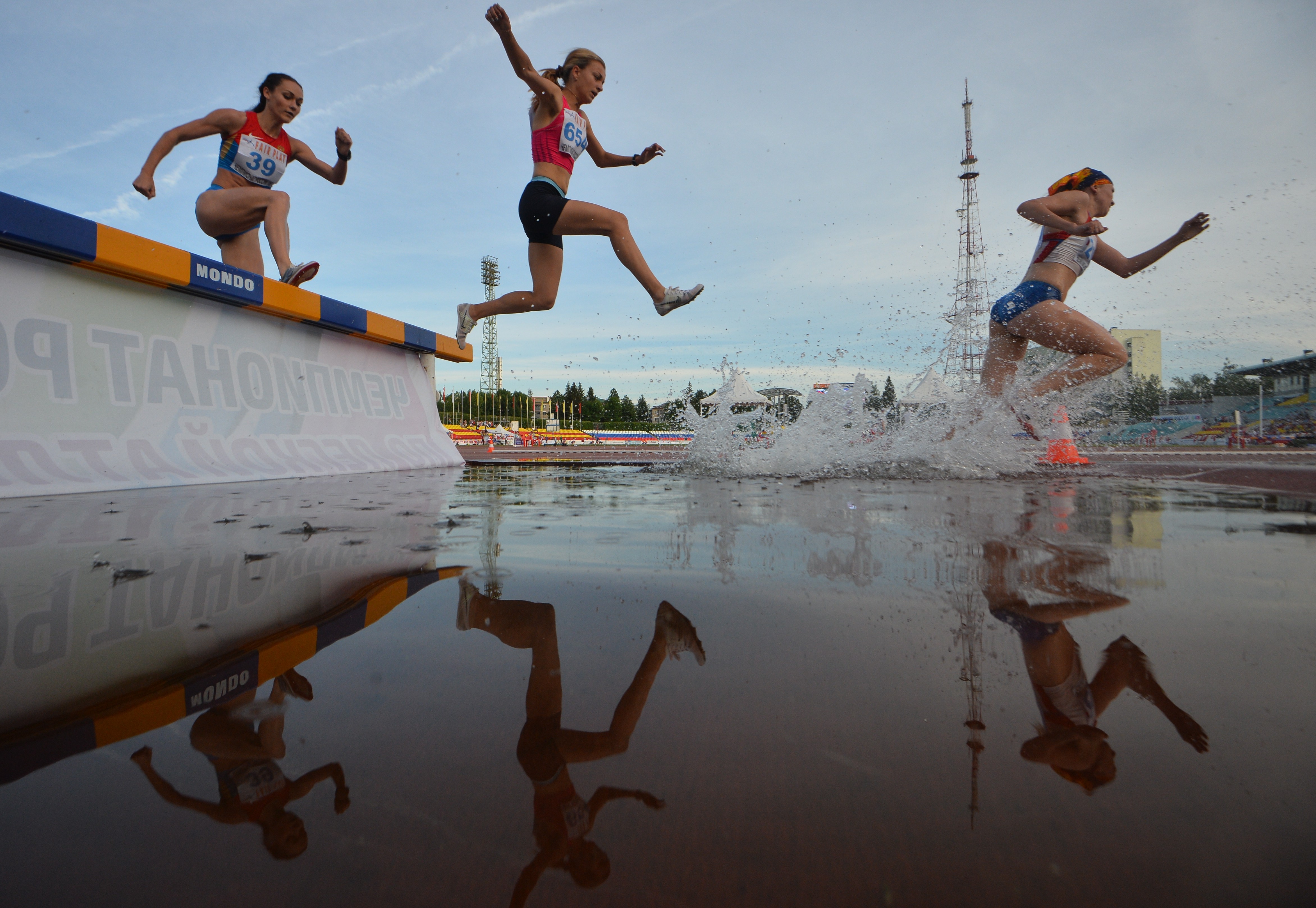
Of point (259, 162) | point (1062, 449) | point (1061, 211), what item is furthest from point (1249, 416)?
point (259, 162)

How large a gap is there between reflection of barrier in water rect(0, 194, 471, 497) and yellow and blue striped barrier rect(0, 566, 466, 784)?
130 inches

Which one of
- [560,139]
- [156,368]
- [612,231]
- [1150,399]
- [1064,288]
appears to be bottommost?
[156,368]

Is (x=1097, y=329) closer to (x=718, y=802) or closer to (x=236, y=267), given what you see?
(x=718, y=802)

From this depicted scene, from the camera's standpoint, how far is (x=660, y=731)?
2.34 feet

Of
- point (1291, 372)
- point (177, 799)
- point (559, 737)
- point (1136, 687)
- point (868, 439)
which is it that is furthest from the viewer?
point (1291, 372)

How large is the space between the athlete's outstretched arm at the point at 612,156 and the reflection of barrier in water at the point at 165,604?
2974 millimetres

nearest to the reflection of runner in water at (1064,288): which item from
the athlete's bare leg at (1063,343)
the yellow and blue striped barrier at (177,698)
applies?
the athlete's bare leg at (1063,343)

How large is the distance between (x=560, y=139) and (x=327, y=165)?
6.67ft

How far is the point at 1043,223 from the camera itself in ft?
14.1

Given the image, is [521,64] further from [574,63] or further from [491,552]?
[491,552]

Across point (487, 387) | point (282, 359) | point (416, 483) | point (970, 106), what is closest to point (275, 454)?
point (282, 359)

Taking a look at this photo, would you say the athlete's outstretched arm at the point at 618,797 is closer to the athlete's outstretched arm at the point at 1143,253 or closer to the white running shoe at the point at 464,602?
the white running shoe at the point at 464,602

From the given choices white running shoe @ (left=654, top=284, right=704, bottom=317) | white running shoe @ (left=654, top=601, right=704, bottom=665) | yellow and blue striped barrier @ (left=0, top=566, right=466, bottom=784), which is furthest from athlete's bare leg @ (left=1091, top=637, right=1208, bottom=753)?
white running shoe @ (left=654, top=284, right=704, bottom=317)

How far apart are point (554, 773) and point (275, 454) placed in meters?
4.74
